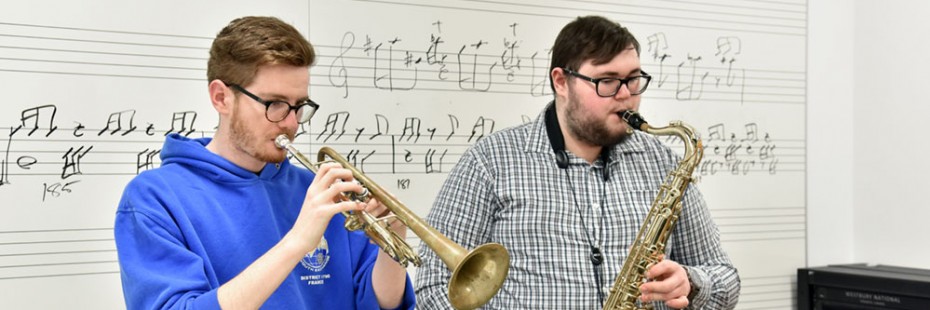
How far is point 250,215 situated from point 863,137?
9.20 feet

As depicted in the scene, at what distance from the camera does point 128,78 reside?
8.29 feet

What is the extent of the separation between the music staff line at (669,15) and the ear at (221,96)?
43.6 inches

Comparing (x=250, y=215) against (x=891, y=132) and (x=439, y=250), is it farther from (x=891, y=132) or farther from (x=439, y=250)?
(x=891, y=132)

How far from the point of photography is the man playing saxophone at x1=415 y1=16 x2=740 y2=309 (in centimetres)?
231

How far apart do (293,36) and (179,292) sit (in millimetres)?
533

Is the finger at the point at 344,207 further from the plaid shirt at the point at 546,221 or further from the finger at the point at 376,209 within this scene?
the plaid shirt at the point at 546,221

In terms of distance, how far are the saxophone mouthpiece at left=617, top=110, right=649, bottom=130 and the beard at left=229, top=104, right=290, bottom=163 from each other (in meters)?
0.91

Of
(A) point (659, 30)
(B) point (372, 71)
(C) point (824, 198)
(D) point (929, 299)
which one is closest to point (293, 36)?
(B) point (372, 71)

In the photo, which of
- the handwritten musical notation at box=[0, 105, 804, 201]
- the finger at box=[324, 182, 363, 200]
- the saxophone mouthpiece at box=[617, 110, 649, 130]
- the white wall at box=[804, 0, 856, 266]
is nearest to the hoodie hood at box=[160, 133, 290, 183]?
the finger at box=[324, 182, 363, 200]

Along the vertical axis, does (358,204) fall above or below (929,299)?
above

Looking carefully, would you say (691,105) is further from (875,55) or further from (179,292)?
(179,292)

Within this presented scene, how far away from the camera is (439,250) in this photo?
6.05ft

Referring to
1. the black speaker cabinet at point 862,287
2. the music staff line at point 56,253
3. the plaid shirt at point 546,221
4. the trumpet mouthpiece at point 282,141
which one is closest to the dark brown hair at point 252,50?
the trumpet mouthpiece at point 282,141

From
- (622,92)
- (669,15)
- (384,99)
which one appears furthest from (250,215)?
(669,15)
